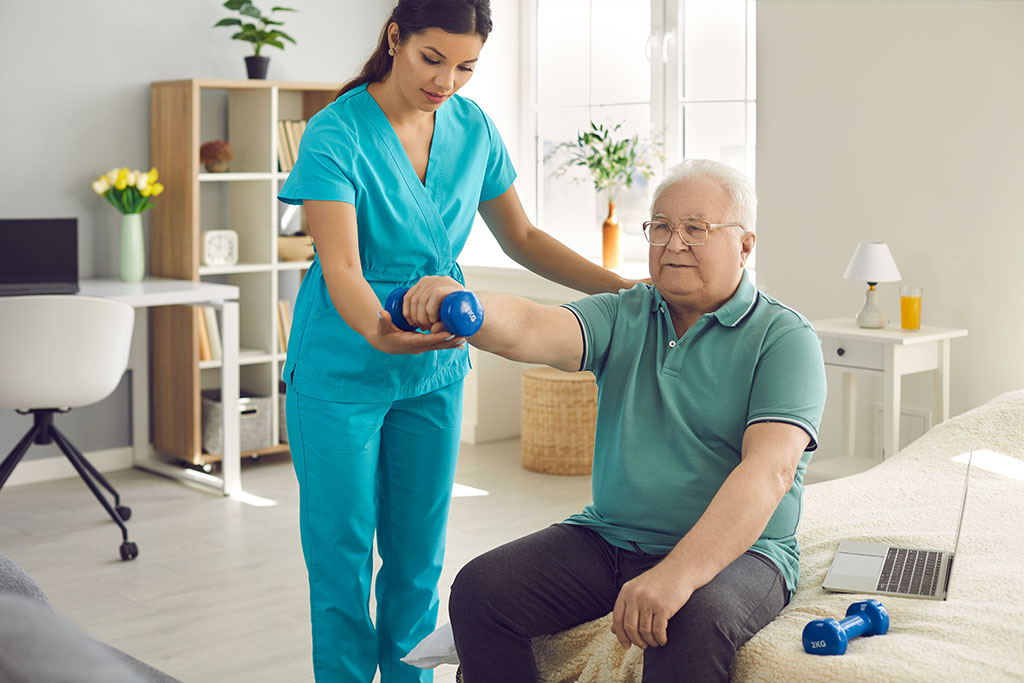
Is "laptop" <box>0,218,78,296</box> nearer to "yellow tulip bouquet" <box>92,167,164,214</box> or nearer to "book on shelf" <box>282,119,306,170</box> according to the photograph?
"yellow tulip bouquet" <box>92,167,164,214</box>

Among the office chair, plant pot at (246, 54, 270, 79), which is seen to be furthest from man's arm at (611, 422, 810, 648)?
plant pot at (246, 54, 270, 79)

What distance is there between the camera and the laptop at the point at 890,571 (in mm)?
1692

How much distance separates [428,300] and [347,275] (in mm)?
284

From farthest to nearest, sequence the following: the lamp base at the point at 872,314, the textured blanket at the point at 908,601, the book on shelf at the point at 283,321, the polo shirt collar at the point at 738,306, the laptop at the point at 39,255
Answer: the book on shelf at the point at 283,321 < the laptop at the point at 39,255 < the lamp base at the point at 872,314 < the polo shirt collar at the point at 738,306 < the textured blanket at the point at 908,601

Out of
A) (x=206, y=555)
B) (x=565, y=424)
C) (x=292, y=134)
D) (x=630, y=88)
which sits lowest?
(x=206, y=555)

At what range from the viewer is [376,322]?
177 centimetres

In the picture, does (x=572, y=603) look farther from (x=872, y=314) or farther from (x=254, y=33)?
(x=254, y=33)

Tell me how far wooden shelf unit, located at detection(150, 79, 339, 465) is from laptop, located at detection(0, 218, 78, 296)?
0.47 meters

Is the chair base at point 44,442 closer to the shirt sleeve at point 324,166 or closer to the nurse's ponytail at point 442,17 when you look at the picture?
the shirt sleeve at point 324,166

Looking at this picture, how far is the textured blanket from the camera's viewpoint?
1430mm

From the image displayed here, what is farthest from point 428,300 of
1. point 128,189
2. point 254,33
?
point 254,33

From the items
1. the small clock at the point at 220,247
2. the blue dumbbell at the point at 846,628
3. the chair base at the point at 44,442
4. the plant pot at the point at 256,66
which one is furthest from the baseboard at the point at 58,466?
the blue dumbbell at the point at 846,628

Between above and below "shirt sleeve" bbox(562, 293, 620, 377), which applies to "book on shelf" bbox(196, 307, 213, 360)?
below

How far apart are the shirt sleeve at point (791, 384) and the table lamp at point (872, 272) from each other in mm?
1881
